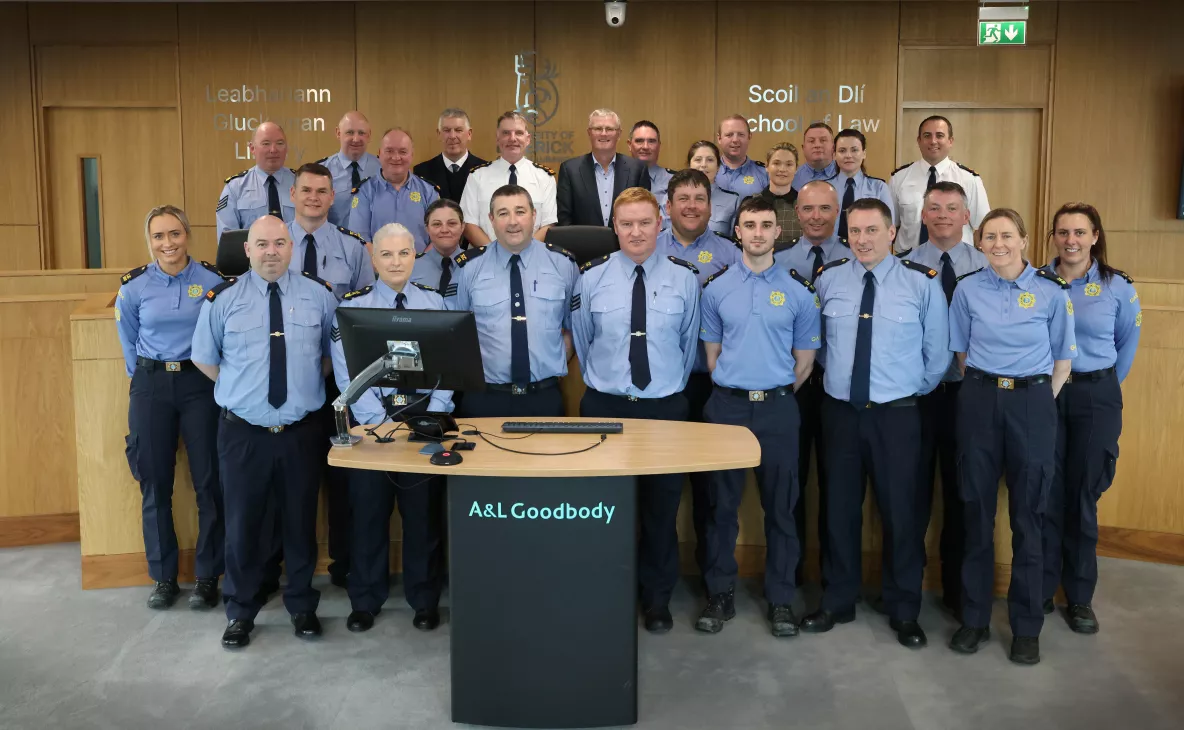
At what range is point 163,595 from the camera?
511cm

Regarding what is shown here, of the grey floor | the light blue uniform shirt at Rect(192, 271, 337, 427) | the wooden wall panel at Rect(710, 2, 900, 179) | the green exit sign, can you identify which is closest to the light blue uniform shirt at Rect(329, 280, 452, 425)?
the light blue uniform shirt at Rect(192, 271, 337, 427)

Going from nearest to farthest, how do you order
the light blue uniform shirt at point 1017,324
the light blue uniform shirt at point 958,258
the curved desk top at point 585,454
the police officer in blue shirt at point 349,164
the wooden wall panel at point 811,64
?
the curved desk top at point 585,454
the light blue uniform shirt at point 1017,324
the light blue uniform shirt at point 958,258
the police officer in blue shirt at point 349,164
the wooden wall panel at point 811,64

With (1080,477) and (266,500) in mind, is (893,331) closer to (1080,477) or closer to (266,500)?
(1080,477)

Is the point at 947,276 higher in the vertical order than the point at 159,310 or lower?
higher

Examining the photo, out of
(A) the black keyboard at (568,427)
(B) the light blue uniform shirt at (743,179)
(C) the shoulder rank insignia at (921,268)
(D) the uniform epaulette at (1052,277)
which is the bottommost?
(A) the black keyboard at (568,427)

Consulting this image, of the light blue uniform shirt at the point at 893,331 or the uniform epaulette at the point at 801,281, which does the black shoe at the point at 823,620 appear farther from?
the uniform epaulette at the point at 801,281

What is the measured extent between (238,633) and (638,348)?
2.10m

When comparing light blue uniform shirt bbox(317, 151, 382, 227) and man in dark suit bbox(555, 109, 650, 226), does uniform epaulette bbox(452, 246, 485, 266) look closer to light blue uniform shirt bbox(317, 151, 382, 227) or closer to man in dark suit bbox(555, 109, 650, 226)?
light blue uniform shirt bbox(317, 151, 382, 227)

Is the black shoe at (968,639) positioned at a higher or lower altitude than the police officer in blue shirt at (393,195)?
lower

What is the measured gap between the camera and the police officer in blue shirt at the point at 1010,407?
4406mm

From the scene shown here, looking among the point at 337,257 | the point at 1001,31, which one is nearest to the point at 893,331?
the point at 337,257

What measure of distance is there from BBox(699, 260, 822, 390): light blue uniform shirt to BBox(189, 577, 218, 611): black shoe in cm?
255

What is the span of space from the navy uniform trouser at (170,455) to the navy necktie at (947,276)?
3428 mm

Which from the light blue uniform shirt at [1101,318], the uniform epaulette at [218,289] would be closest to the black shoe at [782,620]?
the light blue uniform shirt at [1101,318]
